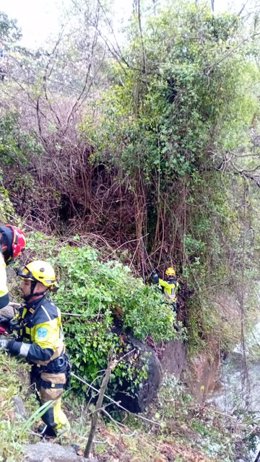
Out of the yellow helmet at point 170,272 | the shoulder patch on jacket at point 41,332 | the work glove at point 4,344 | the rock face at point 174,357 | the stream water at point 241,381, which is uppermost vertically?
the shoulder patch on jacket at point 41,332

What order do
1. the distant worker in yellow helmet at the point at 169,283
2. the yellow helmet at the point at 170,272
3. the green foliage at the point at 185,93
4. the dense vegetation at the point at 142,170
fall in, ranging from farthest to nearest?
the yellow helmet at the point at 170,272 < the distant worker in yellow helmet at the point at 169,283 < the green foliage at the point at 185,93 < the dense vegetation at the point at 142,170

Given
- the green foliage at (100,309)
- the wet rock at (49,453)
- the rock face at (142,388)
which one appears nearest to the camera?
the wet rock at (49,453)

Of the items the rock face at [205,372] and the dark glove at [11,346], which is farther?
the rock face at [205,372]

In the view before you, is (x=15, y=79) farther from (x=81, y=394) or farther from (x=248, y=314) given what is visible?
(x=248, y=314)

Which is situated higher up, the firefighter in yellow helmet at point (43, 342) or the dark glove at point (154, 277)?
the firefighter in yellow helmet at point (43, 342)

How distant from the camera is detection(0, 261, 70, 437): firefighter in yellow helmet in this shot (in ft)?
12.3

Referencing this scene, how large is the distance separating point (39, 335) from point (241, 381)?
22.5 feet

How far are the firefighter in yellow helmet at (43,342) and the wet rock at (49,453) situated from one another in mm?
362

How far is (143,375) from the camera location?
5520 mm

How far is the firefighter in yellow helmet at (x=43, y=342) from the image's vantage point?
12.3 feet

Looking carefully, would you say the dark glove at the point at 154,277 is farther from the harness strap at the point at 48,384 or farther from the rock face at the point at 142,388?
the harness strap at the point at 48,384

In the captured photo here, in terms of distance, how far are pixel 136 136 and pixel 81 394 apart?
444 cm

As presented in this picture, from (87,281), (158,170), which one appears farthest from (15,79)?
(87,281)

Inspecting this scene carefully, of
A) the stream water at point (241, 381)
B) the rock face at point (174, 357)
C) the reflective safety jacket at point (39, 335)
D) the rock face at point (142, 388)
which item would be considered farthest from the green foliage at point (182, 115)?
the reflective safety jacket at point (39, 335)
